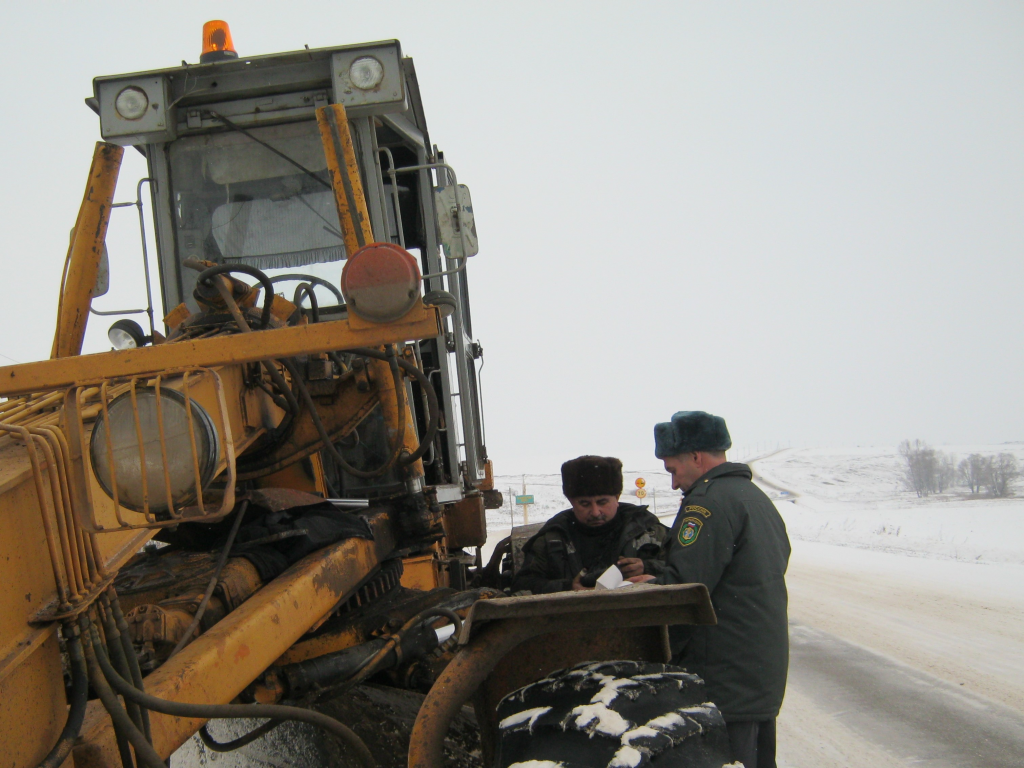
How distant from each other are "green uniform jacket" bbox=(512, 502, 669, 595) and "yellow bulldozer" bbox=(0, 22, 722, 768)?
44 centimetres

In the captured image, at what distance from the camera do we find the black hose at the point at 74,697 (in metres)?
1.58

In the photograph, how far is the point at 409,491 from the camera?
11.7ft

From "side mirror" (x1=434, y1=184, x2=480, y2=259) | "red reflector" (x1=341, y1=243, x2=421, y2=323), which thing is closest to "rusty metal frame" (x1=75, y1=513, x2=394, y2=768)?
"red reflector" (x1=341, y1=243, x2=421, y2=323)

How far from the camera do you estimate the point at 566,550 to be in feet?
13.2

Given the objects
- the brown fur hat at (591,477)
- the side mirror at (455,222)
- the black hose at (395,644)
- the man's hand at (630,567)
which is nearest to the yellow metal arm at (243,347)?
the black hose at (395,644)

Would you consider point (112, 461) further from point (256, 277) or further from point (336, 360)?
point (336, 360)

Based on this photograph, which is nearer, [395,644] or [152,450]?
[152,450]

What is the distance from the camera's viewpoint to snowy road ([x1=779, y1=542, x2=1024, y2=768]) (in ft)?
14.5

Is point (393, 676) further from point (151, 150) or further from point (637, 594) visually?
point (151, 150)

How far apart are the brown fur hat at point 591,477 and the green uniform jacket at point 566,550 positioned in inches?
8.5

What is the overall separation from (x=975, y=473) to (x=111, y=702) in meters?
51.4

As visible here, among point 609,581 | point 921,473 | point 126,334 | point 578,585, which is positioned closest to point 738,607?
point 609,581

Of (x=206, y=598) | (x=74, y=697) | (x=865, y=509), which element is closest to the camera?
(x=74, y=697)

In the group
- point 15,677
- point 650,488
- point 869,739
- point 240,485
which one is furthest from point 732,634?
point 650,488
